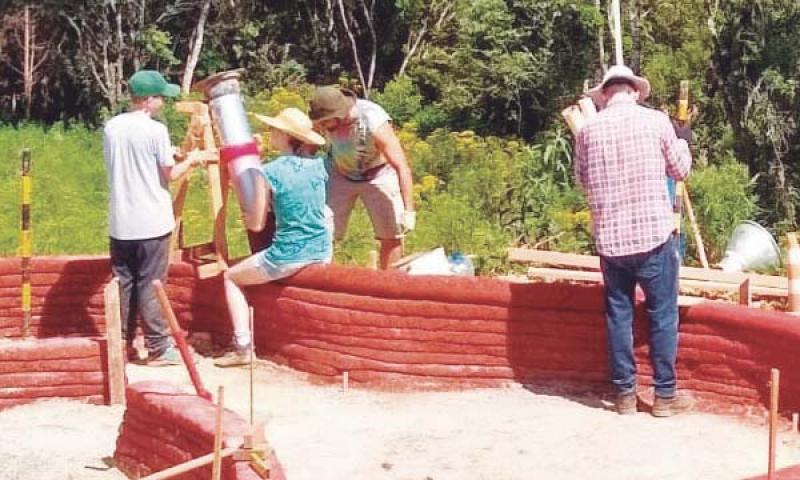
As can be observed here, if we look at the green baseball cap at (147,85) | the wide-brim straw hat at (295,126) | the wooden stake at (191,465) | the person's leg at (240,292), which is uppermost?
the green baseball cap at (147,85)

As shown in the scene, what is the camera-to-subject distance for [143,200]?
24.4ft

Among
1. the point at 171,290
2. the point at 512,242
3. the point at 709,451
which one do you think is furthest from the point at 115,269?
the point at 512,242

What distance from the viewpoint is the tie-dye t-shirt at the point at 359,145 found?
7.59 metres

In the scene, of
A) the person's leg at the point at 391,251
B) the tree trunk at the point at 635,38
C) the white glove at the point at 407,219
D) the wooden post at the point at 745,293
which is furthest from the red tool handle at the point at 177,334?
the tree trunk at the point at 635,38

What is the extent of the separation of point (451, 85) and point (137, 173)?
10.9 metres

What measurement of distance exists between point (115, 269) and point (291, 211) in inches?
41.1

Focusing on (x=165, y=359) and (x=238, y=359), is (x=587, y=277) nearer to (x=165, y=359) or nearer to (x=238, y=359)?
(x=238, y=359)

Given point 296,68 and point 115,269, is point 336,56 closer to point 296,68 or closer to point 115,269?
point 296,68

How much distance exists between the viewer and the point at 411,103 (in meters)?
18.1

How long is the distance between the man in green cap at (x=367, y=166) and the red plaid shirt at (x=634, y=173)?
144 cm

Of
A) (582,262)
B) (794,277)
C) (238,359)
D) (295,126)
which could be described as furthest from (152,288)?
(794,277)

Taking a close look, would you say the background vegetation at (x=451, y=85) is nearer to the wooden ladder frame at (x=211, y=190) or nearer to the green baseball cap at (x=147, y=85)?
the wooden ladder frame at (x=211, y=190)

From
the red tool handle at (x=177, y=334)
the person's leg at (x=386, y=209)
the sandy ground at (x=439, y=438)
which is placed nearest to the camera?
the red tool handle at (x=177, y=334)

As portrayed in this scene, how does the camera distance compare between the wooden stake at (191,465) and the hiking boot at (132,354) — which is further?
the hiking boot at (132,354)
